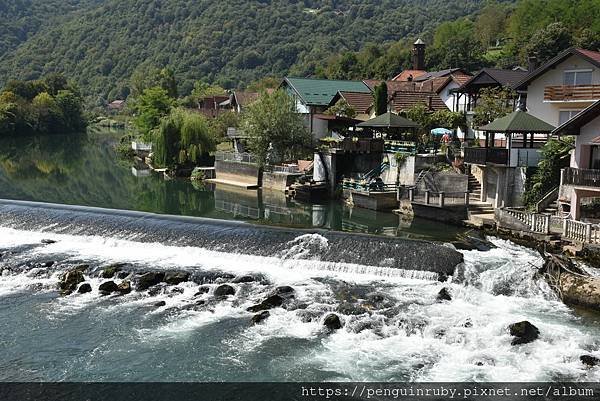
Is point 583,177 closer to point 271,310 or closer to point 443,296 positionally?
point 443,296

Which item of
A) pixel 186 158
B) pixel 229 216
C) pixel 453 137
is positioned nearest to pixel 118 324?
pixel 229 216

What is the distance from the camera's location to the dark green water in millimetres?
31094

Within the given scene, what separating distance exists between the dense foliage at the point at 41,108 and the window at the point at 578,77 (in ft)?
305

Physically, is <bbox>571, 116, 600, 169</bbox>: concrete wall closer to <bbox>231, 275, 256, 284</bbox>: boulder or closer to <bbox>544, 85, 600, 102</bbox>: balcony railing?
<bbox>544, 85, 600, 102</bbox>: balcony railing

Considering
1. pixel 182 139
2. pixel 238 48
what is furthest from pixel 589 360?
pixel 238 48

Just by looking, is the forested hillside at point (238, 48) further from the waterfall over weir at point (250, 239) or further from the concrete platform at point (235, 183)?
the waterfall over weir at point (250, 239)

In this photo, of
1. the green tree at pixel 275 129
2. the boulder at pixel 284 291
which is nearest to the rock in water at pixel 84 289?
the boulder at pixel 284 291

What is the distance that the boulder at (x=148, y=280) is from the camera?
21000 mm

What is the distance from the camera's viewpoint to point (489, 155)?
1148 inches

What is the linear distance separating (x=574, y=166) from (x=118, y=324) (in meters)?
19.8

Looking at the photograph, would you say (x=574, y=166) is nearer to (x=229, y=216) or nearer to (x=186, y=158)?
(x=229, y=216)

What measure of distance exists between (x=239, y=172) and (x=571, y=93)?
987 inches

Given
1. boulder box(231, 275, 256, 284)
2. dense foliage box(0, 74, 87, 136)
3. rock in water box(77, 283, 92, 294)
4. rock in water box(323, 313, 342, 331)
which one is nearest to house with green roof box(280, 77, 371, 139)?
boulder box(231, 275, 256, 284)

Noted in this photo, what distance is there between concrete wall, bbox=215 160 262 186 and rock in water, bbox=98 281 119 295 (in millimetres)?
24533
